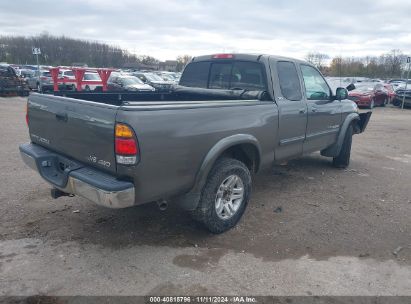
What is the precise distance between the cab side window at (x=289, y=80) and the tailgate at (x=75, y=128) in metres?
2.57

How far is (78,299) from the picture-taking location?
2.82m

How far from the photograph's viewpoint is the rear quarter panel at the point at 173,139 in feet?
9.64

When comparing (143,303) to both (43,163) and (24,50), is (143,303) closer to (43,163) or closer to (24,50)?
(43,163)

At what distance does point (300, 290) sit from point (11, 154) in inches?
245

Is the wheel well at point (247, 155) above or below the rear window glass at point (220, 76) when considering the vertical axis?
below

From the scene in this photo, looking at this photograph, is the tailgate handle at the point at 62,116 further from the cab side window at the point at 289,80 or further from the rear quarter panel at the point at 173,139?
the cab side window at the point at 289,80

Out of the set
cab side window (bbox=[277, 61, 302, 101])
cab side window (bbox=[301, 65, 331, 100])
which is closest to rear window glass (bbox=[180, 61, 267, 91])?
cab side window (bbox=[277, 61, 302, 101])

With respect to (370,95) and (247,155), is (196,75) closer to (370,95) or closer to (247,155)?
(247,155)

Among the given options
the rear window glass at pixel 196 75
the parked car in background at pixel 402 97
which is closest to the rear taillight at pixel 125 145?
the rear window glass at pixel 196 75

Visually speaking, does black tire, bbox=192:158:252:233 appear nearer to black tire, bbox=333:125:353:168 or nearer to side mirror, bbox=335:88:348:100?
side mirror, bbox=335:88:348:100

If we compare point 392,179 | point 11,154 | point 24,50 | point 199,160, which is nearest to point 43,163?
point 199,160

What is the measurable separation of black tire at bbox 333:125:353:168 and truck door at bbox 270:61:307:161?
70.0 inches

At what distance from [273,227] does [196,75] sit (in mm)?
2552

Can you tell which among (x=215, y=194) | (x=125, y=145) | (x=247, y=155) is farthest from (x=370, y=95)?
(x=125, y=145)
